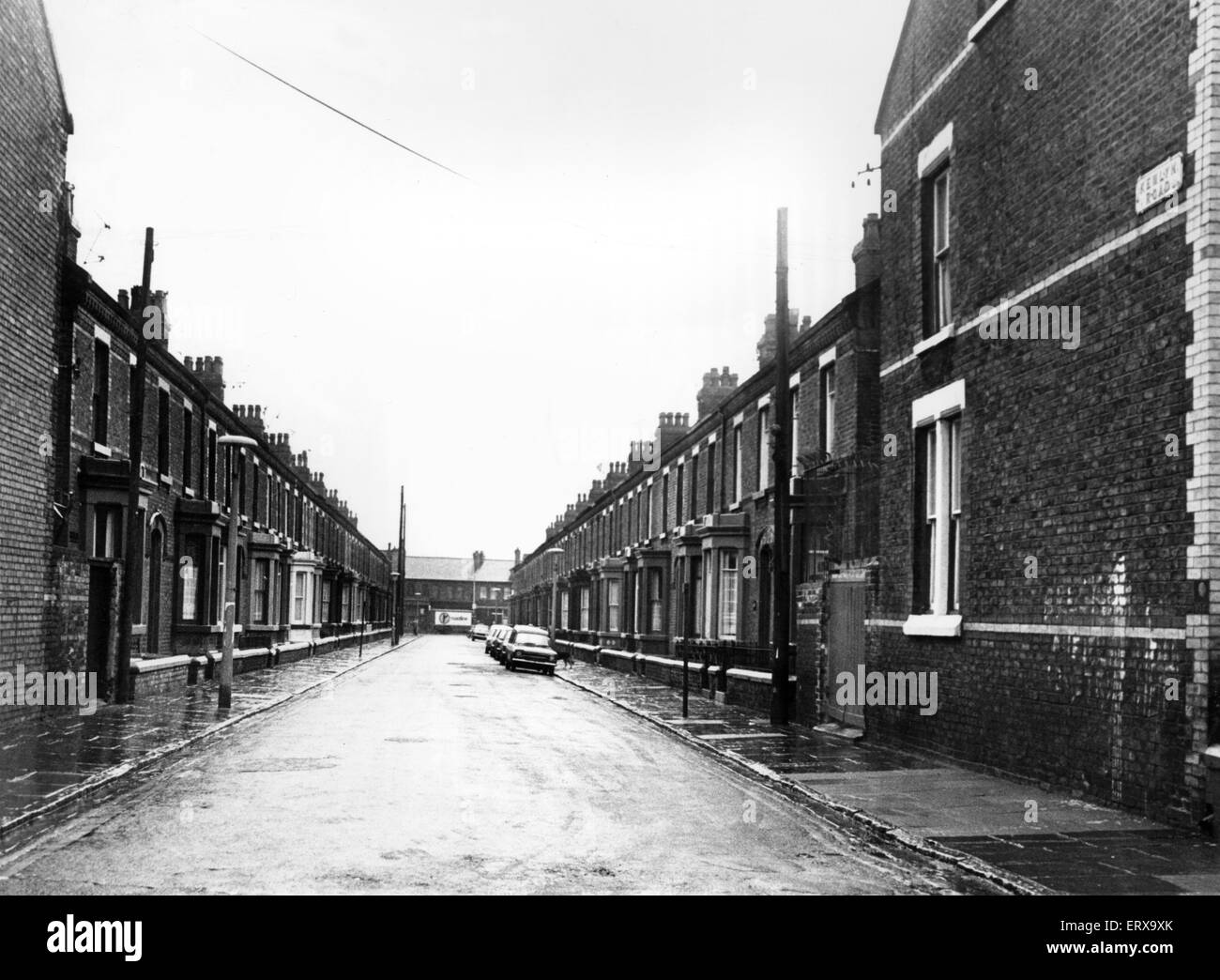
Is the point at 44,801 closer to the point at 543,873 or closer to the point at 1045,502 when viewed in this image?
the point at 543,873

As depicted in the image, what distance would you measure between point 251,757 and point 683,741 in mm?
6585

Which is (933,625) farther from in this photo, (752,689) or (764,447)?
(764,447)

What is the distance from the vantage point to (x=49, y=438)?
19.9 meters

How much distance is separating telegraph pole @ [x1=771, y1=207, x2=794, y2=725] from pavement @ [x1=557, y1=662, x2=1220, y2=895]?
2.04 metres

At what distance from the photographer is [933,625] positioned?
15.7 metres

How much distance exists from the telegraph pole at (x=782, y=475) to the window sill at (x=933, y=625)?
4.06m

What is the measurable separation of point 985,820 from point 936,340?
6909 millimetres

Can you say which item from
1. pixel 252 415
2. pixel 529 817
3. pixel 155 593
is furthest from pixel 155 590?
pixel 252 415

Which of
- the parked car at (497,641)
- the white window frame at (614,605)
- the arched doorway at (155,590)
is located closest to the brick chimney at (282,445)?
the parked car at (497,641)

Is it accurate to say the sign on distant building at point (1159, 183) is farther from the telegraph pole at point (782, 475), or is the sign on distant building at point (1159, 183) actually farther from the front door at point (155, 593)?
the front door at point (155, 593)

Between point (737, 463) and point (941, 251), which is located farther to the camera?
point (737, 463)

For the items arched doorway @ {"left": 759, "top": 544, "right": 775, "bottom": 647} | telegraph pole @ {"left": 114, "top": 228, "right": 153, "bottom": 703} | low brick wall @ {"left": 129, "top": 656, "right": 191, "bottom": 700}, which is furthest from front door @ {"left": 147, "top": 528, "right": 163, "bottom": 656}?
arched doorway @ {"left": 759, "top": 544, "right": 775, "bottom": 647}

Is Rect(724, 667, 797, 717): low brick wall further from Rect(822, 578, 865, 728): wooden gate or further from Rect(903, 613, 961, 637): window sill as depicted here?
Rect(903, 613, 961, 637): window sill

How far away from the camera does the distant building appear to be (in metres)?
148
